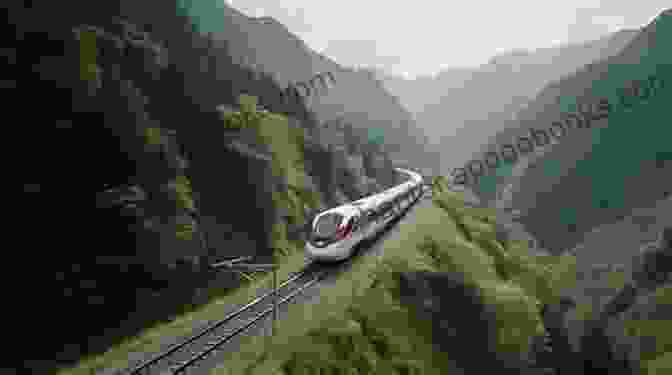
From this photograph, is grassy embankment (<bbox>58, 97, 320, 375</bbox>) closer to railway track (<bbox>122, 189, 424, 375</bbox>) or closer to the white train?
railway track (<bbox>122, 189, 424, 375</bbox>)

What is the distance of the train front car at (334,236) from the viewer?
18.0 m

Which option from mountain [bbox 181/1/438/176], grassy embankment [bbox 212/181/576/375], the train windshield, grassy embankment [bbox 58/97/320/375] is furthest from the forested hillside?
mountain [bbox 181/1/438/176]

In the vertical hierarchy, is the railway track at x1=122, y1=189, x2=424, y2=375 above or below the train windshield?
below

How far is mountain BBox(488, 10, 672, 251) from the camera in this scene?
6550 cm

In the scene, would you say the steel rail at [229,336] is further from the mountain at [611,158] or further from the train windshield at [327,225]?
the mountain at [611,158]

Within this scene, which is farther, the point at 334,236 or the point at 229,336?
the point at 334,236

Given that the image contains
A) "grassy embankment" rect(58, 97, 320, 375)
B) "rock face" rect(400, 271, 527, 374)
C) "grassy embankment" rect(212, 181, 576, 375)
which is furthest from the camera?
"rock face" rect(400, 271, 527, 374)

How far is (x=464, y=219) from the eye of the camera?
33188mm

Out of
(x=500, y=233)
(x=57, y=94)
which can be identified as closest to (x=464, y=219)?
(x=500, y=233)

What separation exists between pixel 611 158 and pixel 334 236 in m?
75.4

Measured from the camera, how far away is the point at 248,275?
18.8 metres

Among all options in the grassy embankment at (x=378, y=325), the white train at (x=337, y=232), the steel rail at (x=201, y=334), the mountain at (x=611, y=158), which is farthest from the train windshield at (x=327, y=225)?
the mountain at (x=611, y=158)

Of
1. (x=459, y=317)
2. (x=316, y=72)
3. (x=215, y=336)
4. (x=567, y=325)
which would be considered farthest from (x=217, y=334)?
(x=316, y=72)

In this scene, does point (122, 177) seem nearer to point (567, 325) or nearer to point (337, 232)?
point (337, 232)
